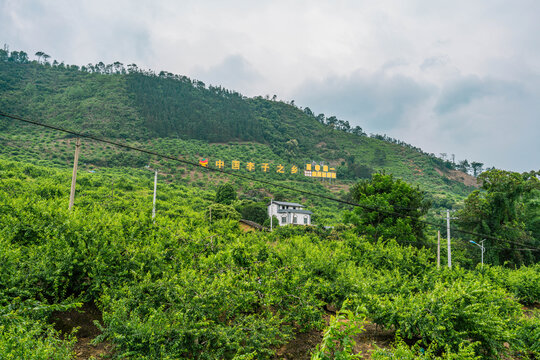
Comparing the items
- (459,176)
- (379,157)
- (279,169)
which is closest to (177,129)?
(279,169)

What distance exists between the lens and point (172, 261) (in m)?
8.73

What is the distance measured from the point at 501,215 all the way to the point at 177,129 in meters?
76.2

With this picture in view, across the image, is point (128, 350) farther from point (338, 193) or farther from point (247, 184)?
point (338, 193)

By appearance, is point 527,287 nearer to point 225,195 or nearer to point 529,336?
point 529,336

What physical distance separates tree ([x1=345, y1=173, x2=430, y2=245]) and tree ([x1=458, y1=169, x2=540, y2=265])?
4348mm

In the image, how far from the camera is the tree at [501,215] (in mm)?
27922

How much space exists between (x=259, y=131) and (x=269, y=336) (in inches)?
3871

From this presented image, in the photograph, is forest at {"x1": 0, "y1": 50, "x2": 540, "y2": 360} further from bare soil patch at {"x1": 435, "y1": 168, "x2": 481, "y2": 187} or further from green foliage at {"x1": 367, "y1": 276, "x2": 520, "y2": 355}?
bare soil patch at {"x1": 435, "y1": 168, "x2": 481, "y2": 187}

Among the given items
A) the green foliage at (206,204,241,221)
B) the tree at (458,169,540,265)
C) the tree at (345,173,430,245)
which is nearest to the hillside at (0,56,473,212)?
the green foliage at (206,204,241,221)

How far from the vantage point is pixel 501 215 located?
2869 centimetres

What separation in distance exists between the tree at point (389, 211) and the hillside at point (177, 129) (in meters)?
39.9

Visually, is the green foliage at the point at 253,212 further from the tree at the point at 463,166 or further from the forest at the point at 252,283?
the tree at the point at 463,166

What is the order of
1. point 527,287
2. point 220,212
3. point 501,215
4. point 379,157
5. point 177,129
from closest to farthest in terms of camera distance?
1. point 527,287
2. point 501,215
3. point 220,212
4. point 177,129
5. point 379,157

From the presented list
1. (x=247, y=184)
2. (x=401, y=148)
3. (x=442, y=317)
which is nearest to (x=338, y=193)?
(x=247, y=184)
